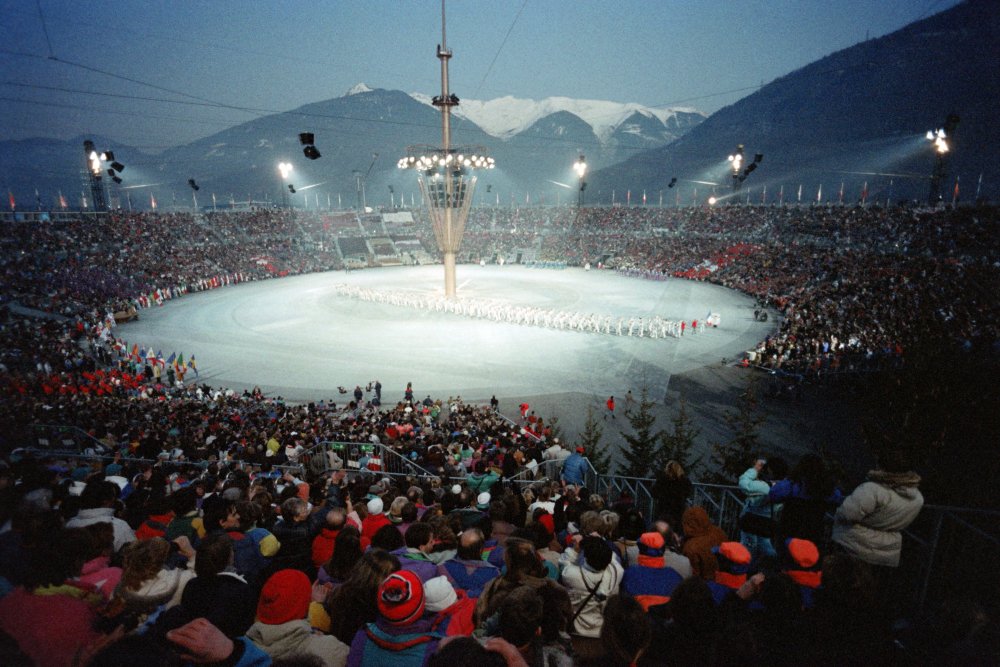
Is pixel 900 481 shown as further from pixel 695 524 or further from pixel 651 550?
pixel 651 550

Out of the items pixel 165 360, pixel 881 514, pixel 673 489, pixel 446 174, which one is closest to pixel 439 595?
pixel 881 514

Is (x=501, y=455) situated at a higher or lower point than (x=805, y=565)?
lower

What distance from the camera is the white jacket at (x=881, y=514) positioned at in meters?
4.12

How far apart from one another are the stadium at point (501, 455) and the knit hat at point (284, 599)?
0.05ft

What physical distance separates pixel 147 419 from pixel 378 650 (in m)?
13.8

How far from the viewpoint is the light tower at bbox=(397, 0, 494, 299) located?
1252 inches

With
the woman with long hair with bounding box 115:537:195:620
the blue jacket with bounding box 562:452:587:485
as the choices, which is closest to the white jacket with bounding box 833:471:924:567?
the woman with long hair with bounding box 115:537:195:620

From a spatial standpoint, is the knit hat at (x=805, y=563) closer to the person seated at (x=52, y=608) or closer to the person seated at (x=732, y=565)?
the person seated at (x=732, y=565)

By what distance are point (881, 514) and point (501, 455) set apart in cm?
734

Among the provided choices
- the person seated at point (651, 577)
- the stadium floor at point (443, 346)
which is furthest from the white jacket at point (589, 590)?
the stadium floor at point (443, 346)

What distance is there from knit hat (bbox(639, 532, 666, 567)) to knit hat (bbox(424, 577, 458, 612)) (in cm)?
147

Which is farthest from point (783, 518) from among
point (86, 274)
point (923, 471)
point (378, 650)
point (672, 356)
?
point (86, 274)

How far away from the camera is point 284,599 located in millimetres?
3293

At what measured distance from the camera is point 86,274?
35781 mm
